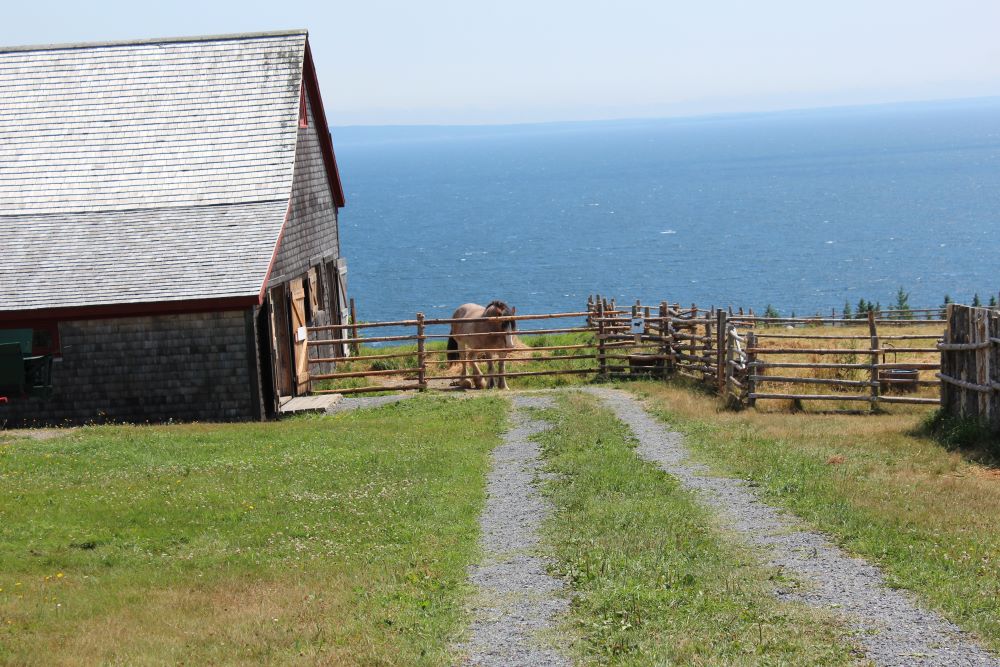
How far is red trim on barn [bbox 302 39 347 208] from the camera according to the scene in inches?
1153

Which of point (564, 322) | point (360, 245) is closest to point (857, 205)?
point (360, 245)

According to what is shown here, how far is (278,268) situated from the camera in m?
24.8


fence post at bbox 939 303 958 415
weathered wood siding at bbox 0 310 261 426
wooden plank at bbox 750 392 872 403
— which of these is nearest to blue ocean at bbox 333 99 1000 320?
wooden plank at bbox 750 392 872 403

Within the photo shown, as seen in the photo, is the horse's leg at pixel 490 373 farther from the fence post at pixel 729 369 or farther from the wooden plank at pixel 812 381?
the wooden plank at pixel 812 381

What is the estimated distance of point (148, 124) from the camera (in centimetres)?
2761

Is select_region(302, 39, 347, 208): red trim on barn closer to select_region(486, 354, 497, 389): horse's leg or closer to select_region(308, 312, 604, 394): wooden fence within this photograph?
select_region(308, 312, 604, 394): wooden fence

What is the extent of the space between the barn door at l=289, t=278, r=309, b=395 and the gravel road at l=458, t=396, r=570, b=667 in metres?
11.0

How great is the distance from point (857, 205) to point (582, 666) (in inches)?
7087

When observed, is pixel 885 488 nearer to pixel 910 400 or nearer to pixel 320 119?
pixel 910 400

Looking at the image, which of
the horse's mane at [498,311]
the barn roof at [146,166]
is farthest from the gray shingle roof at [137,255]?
the horse's mane at [498,311]

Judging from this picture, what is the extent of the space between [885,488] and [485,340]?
15297 millimetres

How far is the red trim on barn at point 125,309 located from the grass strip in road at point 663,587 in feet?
31.9

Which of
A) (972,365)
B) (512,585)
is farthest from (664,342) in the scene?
(512,585)

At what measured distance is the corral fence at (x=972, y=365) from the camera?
16.2m
